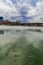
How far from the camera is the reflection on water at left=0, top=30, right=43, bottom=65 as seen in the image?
150cm

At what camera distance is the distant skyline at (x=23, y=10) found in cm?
153

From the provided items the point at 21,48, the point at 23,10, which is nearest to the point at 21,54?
the point at 21,48

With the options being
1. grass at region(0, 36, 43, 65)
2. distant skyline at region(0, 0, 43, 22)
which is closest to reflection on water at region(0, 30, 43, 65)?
grass at region(0, 36, 43, 65)

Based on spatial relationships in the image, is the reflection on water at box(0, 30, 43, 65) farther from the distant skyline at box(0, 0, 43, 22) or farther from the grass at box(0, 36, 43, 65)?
the distant skyline at box(0, 0, 43, 22)

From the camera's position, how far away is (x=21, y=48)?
5.01ft

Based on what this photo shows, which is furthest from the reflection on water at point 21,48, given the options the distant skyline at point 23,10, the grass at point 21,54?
the distant skyline at point 23,10

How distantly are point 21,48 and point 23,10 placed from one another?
45 cm

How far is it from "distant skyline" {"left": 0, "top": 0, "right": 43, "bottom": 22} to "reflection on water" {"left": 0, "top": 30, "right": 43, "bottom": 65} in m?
0.17

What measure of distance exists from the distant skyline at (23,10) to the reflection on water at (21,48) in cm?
17

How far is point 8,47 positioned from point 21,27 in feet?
0.94

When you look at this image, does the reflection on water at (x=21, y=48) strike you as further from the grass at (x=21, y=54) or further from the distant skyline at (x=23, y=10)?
the distant skyline at (x=23, y=10)

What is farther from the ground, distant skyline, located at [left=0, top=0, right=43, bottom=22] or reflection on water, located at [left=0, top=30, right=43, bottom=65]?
distant skyline, located at [left=0, top=0, right=43, bottom=22]

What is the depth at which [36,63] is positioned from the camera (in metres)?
1.49

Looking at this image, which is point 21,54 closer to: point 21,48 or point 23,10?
point 21,48
